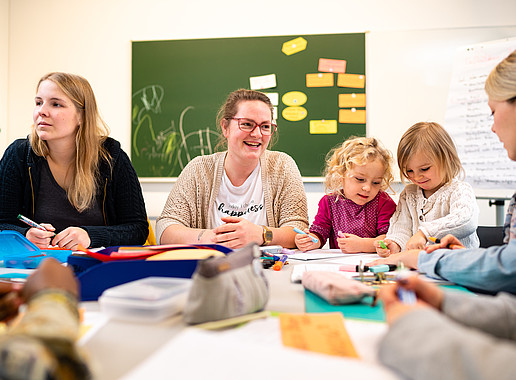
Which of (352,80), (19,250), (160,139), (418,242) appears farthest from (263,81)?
(19,250)

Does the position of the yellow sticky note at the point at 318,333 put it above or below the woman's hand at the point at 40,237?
below

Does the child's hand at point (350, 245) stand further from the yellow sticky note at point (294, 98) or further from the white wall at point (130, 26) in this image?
the yellow sticky note at point (294, 98)

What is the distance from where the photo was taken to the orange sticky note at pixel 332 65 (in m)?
3.17

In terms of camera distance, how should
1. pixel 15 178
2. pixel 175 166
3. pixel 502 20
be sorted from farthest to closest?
pixel 175 166 → pixel 502 20 → pixel 15 178

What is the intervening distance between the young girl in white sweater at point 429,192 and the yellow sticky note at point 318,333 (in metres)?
0.92

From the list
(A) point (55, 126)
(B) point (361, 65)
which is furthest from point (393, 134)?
(A) point (55, 126)

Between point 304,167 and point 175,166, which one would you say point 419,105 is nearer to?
point 304,167

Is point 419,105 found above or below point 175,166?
above

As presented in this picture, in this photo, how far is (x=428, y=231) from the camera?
1.43 meters

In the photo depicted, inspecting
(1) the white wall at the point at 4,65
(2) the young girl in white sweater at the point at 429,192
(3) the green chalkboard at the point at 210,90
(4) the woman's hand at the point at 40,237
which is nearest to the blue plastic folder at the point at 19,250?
(4) the woman's hand at the point at 40,237

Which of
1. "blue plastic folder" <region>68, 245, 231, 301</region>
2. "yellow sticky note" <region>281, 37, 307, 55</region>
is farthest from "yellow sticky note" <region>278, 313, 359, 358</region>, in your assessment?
"yellow sticky note" <region>281, 37, 307, 55</region>

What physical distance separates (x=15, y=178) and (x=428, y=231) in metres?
1.67

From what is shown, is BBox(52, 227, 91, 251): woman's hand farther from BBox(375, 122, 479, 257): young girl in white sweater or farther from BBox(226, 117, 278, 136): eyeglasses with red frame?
BBox(375, 122, 479, 257): young girl in white sweater

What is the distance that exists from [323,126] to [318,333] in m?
2.77
